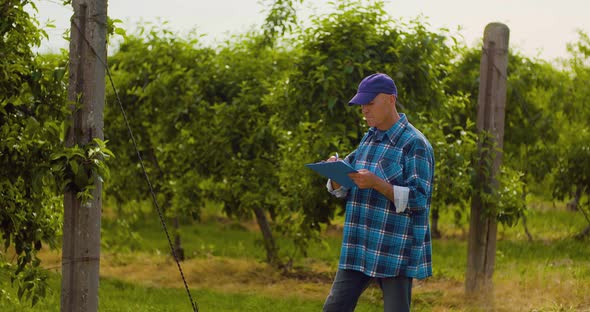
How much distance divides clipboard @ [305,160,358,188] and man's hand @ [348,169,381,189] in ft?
0.14

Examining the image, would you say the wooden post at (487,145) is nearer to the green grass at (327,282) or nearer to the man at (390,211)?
the green grass at (327,282)

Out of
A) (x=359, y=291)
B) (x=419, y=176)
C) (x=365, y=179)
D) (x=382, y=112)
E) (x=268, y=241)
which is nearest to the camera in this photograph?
(x=365, y=179)

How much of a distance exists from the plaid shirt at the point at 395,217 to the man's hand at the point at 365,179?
21cm

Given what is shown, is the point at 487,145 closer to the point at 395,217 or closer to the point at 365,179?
the point at 395,217

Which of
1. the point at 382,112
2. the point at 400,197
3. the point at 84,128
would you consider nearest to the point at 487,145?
the point at 382,112

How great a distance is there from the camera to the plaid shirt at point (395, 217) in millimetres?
A: 5148

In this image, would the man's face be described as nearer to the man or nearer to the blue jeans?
the man

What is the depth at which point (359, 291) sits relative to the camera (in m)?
5.37

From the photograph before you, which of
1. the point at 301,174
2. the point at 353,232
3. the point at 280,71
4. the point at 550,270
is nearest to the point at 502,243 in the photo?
the point at 550,270

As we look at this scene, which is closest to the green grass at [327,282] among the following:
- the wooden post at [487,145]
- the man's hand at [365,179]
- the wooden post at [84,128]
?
the wooden post at [487,145]

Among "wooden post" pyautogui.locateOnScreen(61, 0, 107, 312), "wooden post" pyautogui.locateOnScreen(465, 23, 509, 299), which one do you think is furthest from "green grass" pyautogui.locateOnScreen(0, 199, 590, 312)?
"wooden post" pyautogui.locateOnScreen(61, 0, 107, 312)

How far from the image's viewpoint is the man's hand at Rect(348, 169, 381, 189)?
4969 mm

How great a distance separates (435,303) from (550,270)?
3197 millimetres

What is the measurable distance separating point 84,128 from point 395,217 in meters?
1.94
